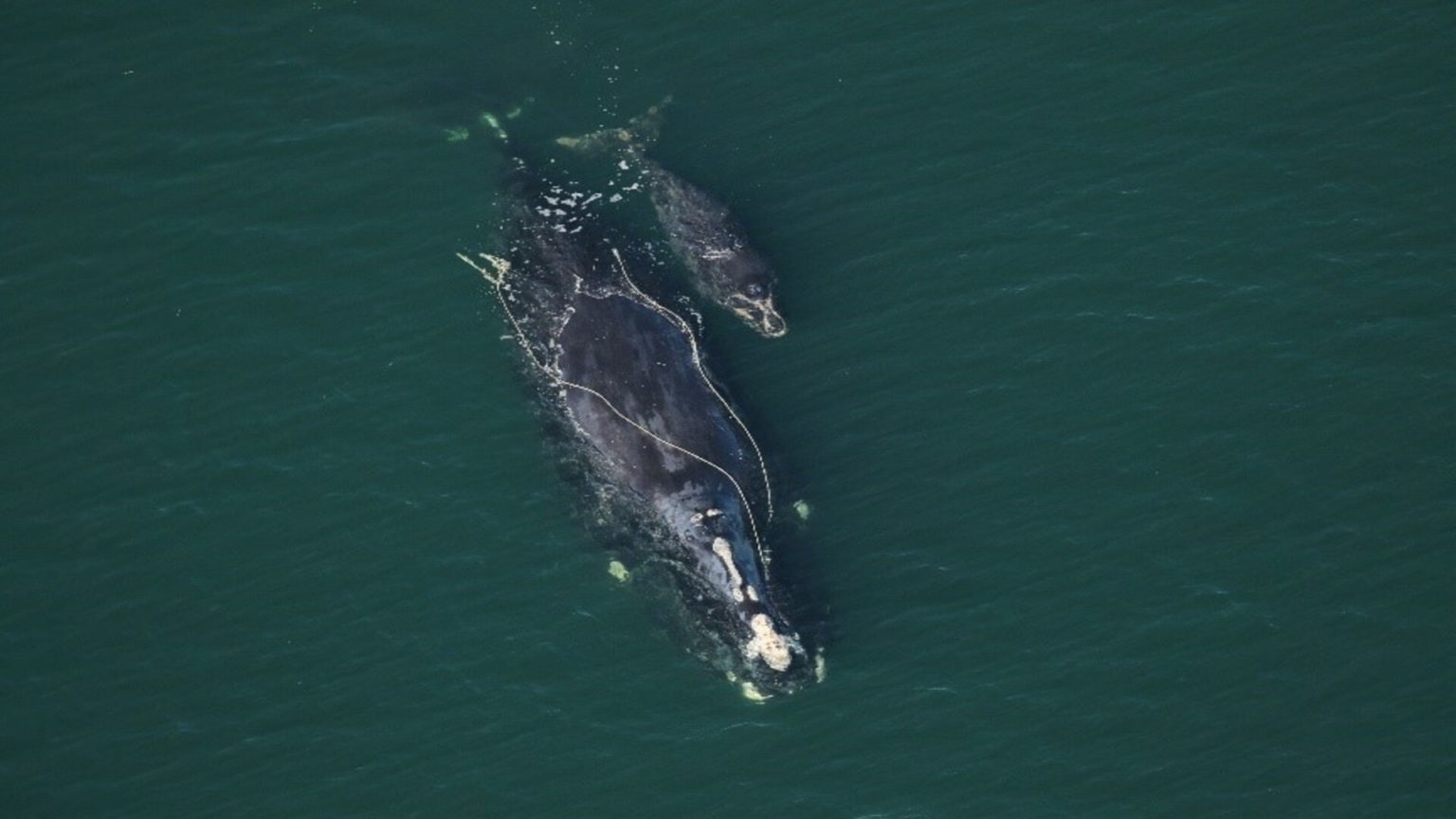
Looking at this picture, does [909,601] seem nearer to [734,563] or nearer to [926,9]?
[734,563]

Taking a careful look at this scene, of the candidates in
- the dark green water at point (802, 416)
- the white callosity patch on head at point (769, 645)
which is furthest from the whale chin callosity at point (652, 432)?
the dark green water at point (802, 416)

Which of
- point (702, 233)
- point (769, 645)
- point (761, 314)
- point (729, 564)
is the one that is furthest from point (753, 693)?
point (702, 233)

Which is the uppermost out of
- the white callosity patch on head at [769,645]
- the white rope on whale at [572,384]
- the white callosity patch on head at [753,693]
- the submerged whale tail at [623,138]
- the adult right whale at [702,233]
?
the submerged whale tail at [623,138]

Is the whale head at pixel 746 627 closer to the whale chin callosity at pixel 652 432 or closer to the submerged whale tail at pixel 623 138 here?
the whale chin callosity at pixel 652 432

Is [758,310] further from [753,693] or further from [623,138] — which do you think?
[753,693]

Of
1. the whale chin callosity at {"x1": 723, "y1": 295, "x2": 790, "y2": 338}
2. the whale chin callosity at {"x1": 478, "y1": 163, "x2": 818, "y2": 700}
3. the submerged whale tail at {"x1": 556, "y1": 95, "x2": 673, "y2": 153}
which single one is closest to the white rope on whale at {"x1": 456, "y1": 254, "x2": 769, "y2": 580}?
the whale chin callosity at {"x1": 478, "y1": 163, "x2": 818, "y2": 700}

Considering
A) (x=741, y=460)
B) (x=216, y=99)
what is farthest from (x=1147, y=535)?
(x=216, y=99)
